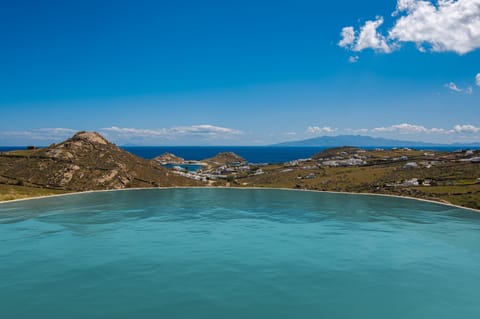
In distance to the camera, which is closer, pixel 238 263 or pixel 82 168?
pixel 238 263

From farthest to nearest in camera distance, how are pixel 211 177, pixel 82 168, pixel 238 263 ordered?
pixel 211 177, pixel 82 168, pixel 238 263

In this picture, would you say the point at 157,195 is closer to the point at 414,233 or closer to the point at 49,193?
the point at 49,193

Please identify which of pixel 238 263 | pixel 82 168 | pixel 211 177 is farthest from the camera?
pixel 211 177

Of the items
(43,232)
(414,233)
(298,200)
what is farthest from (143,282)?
(298,200)

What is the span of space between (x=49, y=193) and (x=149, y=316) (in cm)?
10176

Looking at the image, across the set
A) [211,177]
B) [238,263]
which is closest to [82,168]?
[211,177]

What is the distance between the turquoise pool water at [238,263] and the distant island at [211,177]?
30.9m

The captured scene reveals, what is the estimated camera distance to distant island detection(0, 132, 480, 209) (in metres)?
115

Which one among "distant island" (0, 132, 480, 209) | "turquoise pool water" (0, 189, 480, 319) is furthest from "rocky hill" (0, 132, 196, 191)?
"turquoise pool water" (0, 189, 480, 319)

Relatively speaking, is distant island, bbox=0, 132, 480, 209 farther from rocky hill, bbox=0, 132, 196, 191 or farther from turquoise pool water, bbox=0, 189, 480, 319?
turquoise pool water, bbox=0, 189, 480, 319

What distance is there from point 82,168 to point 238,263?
354 feet

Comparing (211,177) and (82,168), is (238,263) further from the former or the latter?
(211,177)

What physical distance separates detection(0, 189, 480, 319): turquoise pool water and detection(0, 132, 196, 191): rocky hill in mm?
37924

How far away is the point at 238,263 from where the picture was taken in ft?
155
